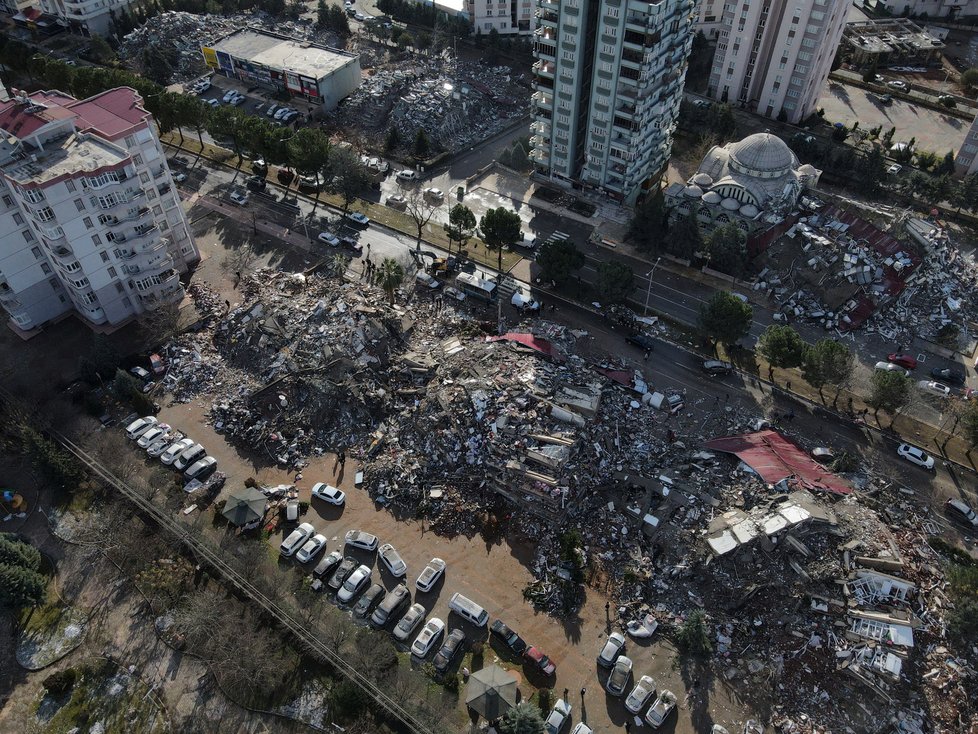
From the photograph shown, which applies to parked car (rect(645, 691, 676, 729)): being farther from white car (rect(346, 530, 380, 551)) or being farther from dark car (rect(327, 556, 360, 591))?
dark car (rect(327, 556, 360, 591))

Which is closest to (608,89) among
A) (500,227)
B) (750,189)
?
(750,189)

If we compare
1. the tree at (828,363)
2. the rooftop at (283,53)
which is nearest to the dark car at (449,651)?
the tree at (828,363)

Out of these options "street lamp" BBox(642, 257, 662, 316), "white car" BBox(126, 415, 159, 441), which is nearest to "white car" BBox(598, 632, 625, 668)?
"street lamp" BBox(642, 257, 662, 316)

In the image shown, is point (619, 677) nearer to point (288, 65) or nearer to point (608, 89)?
point (608, 89)

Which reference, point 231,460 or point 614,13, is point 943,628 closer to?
point 231,460

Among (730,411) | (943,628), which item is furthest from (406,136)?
(943,628)
